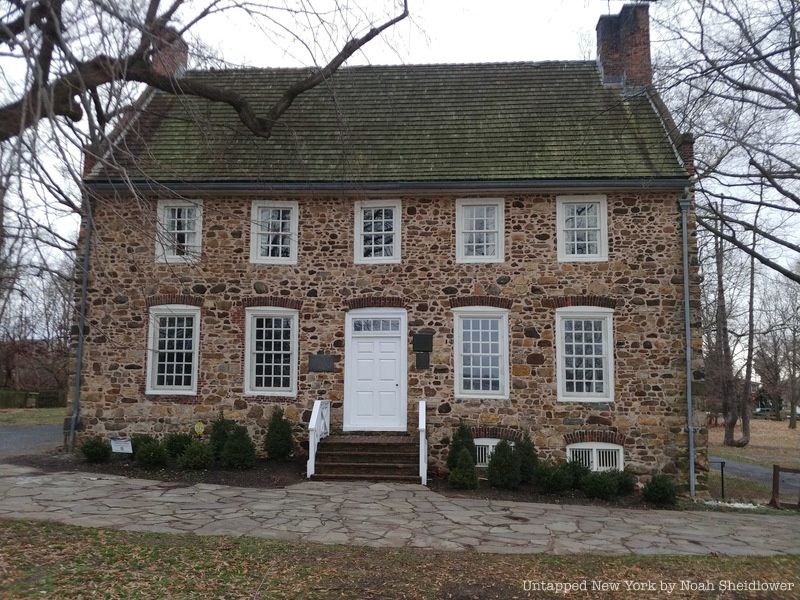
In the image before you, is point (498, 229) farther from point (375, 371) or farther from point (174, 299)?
point (174, 299)

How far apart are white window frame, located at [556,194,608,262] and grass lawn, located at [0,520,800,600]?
6.55 meters

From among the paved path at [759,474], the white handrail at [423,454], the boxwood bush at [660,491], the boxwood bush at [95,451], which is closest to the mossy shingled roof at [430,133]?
the white handrail at [423,454]

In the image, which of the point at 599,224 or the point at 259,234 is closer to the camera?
the point at 599,224

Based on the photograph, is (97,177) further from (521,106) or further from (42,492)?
(521,106)

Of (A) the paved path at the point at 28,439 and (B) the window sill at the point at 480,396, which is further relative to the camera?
(A) the paved path at the point at 28,439

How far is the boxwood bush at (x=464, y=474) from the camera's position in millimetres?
10852

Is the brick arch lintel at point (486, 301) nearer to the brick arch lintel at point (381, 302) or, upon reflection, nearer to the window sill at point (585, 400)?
the brick arch lintel at point (381, 302)

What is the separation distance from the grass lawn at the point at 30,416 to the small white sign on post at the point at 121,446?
8523 mm

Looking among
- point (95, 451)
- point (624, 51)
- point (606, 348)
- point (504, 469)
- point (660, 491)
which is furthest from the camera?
point (624, 51)

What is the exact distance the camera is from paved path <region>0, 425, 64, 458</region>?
13.8 metres

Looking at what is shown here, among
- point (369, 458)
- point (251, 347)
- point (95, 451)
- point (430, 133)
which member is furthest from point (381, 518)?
point (430, 133)

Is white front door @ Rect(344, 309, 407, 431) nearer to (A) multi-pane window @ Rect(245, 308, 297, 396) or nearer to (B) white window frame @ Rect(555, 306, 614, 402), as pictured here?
(A) multi-pane window @ Rect(245, 308, 297, 396)

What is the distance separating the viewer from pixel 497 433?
12102 millimetres

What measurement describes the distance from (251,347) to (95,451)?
3.48 meters
